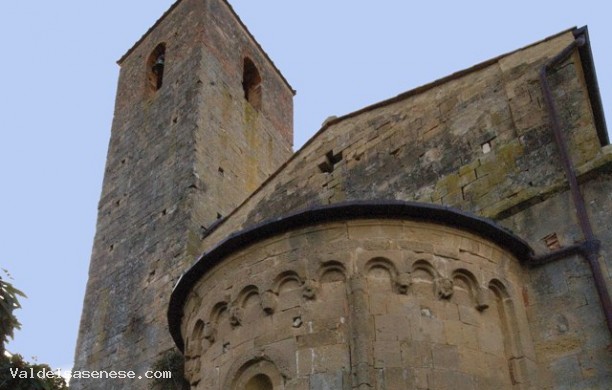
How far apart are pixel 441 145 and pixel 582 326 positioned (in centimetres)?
309

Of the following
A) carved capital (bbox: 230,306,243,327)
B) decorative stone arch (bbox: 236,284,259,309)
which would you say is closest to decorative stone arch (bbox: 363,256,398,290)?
decorative stone arch (bbox: 236,284,259,309)

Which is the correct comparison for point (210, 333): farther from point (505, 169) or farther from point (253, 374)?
point (505, 169)

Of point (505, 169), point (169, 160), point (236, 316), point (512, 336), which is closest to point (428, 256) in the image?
point (512, 336)

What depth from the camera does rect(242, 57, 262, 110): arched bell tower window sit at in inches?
647

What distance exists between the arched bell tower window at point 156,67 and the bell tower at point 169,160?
0.03 m

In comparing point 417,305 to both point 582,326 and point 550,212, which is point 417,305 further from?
point 550,212

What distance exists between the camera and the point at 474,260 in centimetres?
595

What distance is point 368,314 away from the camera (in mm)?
5383

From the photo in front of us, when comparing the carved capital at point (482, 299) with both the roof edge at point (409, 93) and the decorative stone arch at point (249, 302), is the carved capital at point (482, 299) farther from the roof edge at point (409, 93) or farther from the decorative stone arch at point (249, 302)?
the roof edge at point (409, 93)

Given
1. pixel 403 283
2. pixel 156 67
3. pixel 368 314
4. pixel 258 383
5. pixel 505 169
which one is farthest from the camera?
pixel 156 67

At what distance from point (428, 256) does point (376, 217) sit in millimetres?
566

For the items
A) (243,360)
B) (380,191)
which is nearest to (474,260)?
(243,360)

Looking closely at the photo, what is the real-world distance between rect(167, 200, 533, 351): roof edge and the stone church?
1cm

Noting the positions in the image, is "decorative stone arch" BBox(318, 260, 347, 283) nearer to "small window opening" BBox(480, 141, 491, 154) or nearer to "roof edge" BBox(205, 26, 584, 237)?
"small window opening" BBox(480, 141, 491, 154)
